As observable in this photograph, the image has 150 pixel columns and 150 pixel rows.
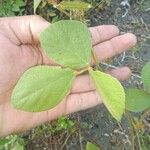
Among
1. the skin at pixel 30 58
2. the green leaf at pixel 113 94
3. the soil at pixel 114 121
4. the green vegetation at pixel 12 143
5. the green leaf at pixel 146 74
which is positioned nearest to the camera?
the green leaf at pixel 113 94

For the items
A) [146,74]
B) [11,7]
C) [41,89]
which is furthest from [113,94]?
[11,7]

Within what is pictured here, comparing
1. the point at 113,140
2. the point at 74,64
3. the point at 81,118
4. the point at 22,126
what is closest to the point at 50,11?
the point at 81,118

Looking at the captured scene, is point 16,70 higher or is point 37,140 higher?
point 16,70

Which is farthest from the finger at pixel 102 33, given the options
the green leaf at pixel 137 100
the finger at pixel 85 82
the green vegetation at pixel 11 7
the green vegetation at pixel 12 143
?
the green vegetation at pixel 11 7

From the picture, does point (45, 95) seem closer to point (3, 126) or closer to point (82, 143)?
point (3, 126)

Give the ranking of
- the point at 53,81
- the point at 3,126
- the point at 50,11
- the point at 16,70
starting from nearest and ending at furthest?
the point at 53,81 → the point at 16,70 → the point at 3,126 → the point at 50,11

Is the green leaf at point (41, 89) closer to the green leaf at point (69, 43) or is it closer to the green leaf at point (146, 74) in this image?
the green leaf at point (69, 43)
